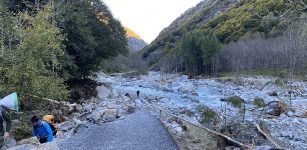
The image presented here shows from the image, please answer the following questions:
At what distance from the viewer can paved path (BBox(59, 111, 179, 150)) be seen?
12.7 meters

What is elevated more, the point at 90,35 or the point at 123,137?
the point at 90,35

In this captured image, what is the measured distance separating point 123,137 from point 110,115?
20.8ft

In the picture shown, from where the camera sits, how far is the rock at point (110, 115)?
19750 mm

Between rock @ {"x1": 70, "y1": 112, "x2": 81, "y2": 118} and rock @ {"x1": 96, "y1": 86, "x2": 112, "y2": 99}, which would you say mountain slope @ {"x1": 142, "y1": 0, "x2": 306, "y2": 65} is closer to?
rock @ {"x1": 96, "y1": 86, "x2": 112, "y2": 99}

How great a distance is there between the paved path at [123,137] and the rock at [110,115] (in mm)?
1398

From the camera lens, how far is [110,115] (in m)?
20.6

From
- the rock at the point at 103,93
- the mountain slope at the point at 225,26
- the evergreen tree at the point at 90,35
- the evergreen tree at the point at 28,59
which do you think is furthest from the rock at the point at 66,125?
the mountain slope at the point at 225,26

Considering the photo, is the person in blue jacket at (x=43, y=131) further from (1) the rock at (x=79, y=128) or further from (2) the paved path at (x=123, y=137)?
(1) the rock at (x=79, y=128)

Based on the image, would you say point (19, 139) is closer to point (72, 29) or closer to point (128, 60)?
point (72, 29)

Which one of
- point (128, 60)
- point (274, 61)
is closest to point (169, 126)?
point (274, 61)

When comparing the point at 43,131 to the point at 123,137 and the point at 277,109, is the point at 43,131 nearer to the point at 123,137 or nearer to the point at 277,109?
the point at 123,137

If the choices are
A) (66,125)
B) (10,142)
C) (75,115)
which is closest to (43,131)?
(10,142)

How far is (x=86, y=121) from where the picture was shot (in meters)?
18.8

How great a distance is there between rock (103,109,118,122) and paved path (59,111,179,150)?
140 cm
